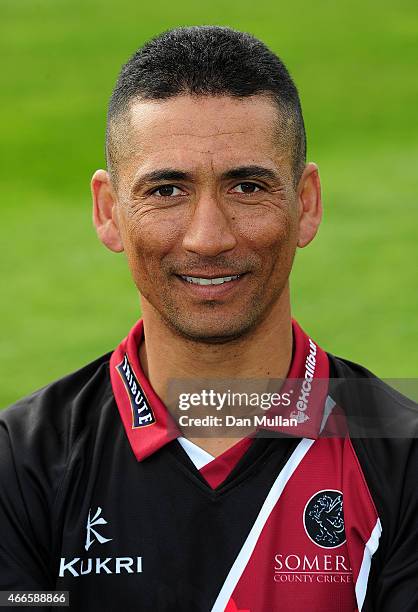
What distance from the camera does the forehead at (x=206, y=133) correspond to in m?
3.17

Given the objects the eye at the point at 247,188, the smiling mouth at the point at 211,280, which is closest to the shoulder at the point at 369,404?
the smiling mouth at the point at 211,280

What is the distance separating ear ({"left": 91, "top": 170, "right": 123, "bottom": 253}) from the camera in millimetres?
3488

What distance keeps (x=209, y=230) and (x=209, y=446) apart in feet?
1.70

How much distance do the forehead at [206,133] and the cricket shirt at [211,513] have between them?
1.92 ft

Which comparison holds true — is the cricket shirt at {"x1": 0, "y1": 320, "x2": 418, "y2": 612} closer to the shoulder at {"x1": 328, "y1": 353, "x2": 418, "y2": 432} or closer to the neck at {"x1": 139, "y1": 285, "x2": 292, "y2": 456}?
the shoulder at {"x1": 328, "y1": 353, "x2": 418, "y2": 432}

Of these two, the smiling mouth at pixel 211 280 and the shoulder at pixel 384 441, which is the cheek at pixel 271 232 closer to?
the smiling mouth at pixel 211 280

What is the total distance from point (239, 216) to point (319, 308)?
5868 mm

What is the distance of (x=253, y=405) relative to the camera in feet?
11.2

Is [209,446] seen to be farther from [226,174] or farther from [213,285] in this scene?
[226,174]

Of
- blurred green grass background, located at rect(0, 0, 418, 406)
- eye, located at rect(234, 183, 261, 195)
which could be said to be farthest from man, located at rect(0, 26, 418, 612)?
blurred green grass background, located at rect(0, 0, 418, 406)

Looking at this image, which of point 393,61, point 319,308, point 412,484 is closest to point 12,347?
point 319,308

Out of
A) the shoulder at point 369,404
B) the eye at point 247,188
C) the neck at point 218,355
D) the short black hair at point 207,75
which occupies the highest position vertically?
the short black hair at point 207,75

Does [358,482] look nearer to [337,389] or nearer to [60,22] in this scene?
[337,389]

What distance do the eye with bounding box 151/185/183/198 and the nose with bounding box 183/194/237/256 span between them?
6 centimetres
